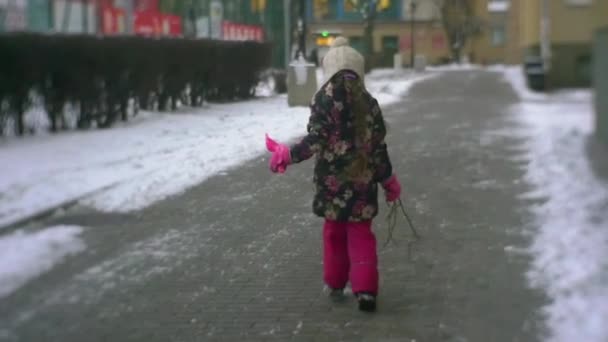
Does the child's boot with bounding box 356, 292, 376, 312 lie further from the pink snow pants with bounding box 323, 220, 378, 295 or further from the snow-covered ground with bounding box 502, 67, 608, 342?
the snow-covered ground with bounding box 502, 67, 608, 342

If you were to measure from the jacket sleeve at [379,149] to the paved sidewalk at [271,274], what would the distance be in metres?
0.88

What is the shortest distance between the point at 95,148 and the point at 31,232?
5475mm

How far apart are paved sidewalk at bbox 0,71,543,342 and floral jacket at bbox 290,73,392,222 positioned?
2.31ft

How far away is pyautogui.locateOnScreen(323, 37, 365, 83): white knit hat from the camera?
579 centimetres

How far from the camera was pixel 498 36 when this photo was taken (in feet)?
232

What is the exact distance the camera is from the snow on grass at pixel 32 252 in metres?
6.98

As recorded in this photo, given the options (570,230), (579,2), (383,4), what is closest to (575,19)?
(579,2)

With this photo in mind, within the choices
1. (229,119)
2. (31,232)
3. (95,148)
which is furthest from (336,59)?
(229,119)

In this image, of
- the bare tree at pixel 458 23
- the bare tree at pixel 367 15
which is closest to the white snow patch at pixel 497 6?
the bare tree at pixel 458 23

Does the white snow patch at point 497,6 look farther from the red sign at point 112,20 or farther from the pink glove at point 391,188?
the pink glove at point 391,188

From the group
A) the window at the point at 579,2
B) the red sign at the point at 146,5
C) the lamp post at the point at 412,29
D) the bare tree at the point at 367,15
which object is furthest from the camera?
the lamp post at the point at 412,29

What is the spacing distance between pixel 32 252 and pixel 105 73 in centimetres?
822

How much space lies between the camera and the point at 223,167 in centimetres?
1266

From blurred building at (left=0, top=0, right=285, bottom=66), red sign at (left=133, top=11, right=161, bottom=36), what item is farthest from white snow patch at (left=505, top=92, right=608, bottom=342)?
red sign at (left=133, top=11, right=161, bottom=36)
